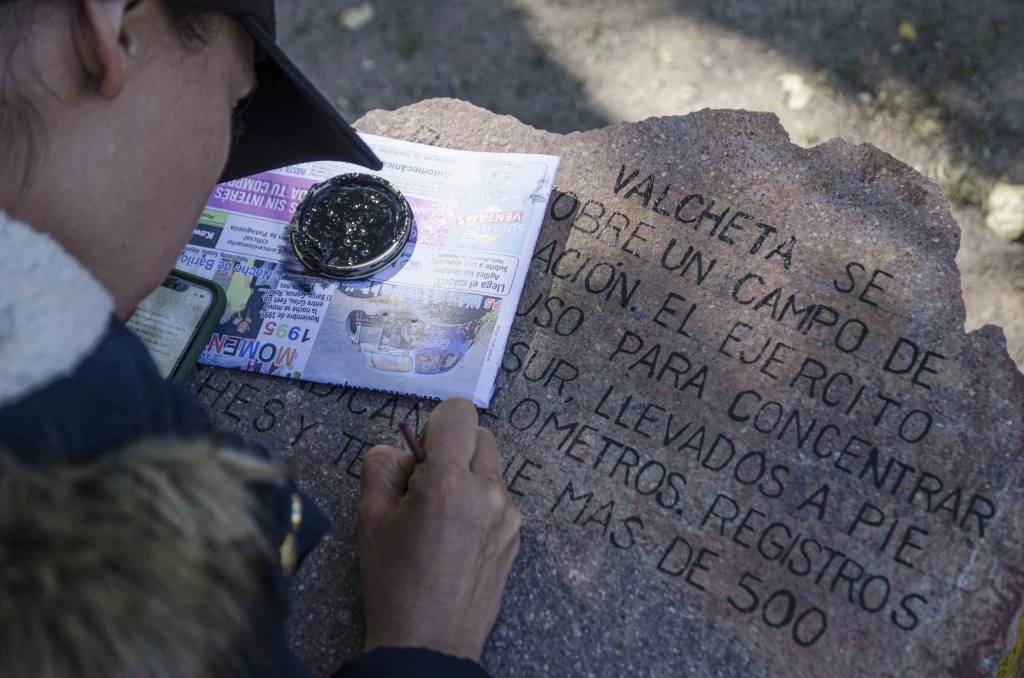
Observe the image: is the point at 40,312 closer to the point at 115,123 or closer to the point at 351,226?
the point at 115,123

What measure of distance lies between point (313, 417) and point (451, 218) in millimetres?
481

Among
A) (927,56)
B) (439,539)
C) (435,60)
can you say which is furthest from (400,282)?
(927,56)

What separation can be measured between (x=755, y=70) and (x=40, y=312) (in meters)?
2.33

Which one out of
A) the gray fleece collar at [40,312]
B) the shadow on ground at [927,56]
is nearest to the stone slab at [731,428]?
the gray fleece collar at [40,312]

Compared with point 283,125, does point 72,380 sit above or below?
below

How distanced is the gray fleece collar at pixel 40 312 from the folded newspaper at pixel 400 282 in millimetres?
681

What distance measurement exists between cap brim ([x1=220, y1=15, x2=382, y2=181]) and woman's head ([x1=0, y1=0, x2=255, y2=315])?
16 cm

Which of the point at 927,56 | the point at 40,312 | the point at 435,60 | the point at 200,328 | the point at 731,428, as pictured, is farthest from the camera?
the point at 435,60

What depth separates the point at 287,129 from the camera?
4.38 feet

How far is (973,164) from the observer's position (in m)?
2.21

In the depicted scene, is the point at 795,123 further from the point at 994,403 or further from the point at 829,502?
the point at 829,502

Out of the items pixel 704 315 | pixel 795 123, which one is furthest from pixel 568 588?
pixel 795 123

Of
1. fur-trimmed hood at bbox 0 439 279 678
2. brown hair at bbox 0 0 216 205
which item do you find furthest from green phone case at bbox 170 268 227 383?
fur-trimmed hood at bbox 0 439 279 678

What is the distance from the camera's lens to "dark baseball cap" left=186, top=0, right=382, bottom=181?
1.13 m
